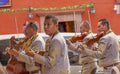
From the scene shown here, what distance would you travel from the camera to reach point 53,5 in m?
16.7

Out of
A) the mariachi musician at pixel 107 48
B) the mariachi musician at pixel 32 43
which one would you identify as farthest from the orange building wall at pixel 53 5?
the mariachi musician at pixel 32 43

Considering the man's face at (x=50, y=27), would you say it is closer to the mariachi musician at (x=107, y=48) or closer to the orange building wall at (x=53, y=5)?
the mariachi musician at (x=107, y=48)

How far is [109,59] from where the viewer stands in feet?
18.0

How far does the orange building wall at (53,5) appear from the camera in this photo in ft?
52.9

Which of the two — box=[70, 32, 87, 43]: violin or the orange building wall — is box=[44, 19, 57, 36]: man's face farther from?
the orange building wall

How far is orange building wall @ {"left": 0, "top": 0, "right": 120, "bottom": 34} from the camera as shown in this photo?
16125 millimetres

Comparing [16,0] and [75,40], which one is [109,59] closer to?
[75,40]

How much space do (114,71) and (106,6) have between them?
36.4ft

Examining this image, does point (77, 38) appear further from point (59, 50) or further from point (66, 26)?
point (66, 26)

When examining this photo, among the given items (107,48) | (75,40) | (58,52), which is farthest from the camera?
(75,40)

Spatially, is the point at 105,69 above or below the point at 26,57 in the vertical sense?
below

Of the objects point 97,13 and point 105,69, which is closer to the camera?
point 105,69

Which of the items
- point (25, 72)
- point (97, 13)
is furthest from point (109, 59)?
point (97, 13)

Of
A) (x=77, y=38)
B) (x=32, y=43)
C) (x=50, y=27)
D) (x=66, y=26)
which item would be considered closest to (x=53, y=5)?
(x=66, y=26)
